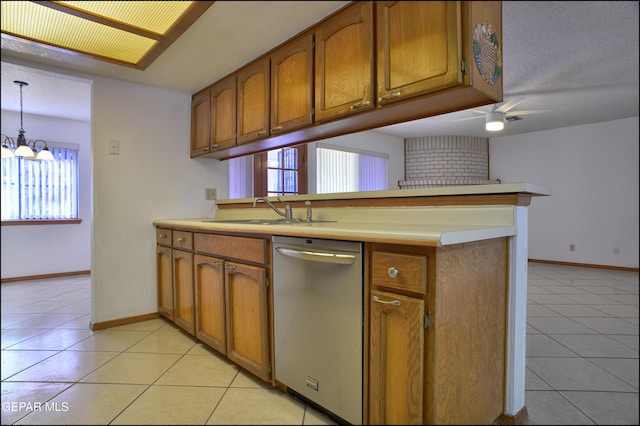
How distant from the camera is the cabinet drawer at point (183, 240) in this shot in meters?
2.25

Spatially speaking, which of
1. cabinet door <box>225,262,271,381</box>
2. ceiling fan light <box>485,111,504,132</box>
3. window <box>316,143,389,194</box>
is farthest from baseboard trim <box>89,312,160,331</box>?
ceiling fan light <box>485,111,504,132</box>

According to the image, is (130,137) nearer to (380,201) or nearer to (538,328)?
(380,201)

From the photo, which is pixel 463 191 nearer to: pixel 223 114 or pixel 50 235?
pixel 223 114

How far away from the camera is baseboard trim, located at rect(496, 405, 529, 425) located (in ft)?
4.43

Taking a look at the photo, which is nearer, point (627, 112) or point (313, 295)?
point (627, 112)

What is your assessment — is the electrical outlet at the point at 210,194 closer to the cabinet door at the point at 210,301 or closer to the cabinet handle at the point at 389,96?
the cabinet door at the point at 210,301

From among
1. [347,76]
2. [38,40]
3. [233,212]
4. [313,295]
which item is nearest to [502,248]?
[313,295]

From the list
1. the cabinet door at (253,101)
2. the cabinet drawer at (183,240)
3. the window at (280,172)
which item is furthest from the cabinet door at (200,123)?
the cabinet drawer at (183,240)

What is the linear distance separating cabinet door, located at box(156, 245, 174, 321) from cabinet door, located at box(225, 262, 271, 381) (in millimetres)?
920

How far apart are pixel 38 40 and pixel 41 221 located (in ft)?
9.64

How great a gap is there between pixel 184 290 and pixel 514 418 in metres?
1.99

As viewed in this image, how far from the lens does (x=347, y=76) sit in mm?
1714

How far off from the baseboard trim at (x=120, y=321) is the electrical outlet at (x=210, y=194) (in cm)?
106

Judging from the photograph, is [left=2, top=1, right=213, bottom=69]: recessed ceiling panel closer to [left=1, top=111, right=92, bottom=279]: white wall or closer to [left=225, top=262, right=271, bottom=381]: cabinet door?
[left=225, top=262, right=271, bottom=381]: cabinet door
